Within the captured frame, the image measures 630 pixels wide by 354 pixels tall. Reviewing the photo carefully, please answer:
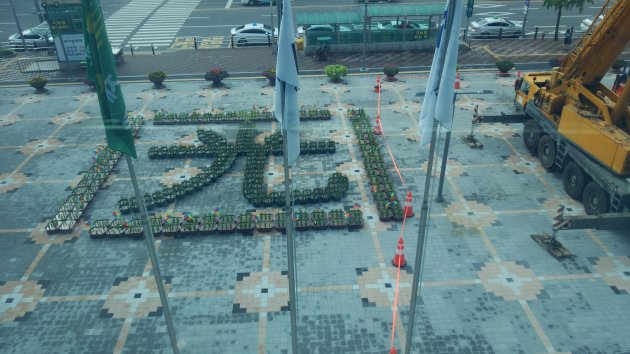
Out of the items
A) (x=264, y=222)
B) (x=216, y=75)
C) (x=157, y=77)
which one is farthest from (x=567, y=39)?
(x=264, y=222)

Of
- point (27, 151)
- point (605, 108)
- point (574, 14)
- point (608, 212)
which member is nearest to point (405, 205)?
point (608, 212)

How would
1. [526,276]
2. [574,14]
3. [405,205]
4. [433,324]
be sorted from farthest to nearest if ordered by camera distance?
1. [574,14]
2. [405,205]
3. [526,276]
4. [433,324]

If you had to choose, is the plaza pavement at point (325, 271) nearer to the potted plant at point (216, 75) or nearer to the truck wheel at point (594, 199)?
the truck wheel at point (594, 199)

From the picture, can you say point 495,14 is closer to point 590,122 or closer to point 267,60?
point 267,60

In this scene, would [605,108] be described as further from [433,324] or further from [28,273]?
[28,273]

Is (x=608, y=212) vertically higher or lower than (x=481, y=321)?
higher

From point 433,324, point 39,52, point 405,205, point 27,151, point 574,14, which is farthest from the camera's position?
point 574,14
